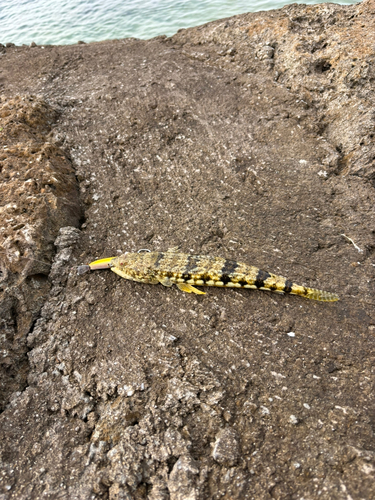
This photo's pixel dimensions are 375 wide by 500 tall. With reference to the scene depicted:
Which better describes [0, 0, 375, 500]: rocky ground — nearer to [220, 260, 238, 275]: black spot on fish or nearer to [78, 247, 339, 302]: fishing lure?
[78, 247, 339, 302]: fishing lure

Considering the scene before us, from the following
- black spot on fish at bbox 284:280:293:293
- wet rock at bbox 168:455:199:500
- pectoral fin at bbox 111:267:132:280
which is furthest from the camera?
pectoral fin at bbox 111:267:132:280

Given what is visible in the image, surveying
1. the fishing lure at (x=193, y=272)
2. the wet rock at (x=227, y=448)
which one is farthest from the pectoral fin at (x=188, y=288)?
the wet rock at (x=227, y=448)

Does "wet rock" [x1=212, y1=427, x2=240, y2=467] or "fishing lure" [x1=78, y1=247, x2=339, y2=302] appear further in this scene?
"fishing lure" [x1=78, y1=247, x2=339, y2=302]

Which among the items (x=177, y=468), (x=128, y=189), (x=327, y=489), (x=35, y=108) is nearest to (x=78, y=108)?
(x=35, y=108)

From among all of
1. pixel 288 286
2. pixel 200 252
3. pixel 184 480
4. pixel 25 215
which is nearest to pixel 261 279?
pixel 288 286

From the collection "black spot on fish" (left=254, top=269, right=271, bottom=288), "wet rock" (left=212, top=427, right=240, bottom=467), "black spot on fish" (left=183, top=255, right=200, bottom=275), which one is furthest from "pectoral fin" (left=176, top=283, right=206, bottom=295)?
"wet rock" (left=212, top=427, right=240, bottom=467)

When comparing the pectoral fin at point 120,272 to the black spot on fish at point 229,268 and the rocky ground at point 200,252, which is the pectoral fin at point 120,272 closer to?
the rocky ground at point 200,252

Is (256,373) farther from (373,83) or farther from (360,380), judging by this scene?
(373,83)
